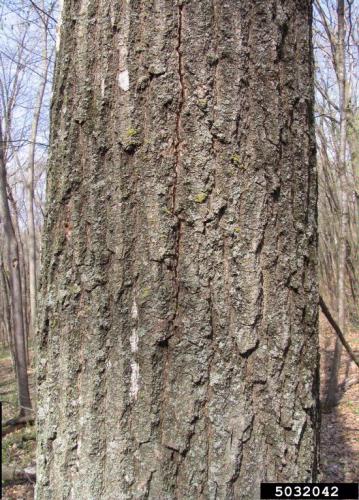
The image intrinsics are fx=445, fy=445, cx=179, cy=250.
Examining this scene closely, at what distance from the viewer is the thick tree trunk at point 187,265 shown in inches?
36.4

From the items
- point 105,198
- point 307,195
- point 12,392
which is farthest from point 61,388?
point 12,392

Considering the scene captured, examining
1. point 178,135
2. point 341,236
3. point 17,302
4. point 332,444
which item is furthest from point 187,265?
point 17,302

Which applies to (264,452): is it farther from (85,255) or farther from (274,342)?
(85,255)

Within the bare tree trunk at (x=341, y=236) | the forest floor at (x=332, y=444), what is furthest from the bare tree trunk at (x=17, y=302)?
the bare tree trunk at (x=341, y=236)

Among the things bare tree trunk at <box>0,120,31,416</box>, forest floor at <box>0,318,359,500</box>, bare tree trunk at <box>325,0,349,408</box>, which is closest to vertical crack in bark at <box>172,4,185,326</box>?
forest floor at <box>0,318,359,500</box>

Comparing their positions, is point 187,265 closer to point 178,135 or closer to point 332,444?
point 178,135

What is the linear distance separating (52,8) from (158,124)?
714 cm

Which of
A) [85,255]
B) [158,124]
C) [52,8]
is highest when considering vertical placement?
[52,8]

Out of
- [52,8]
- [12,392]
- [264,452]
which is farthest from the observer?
[12,392]

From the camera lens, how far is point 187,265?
943 mm

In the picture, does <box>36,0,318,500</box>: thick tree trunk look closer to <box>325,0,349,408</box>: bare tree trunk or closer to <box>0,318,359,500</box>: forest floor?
<box>0,318,359,500</box>: forest floor

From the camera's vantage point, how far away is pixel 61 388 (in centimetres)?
101

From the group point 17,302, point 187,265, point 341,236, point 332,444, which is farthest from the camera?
point 17,302

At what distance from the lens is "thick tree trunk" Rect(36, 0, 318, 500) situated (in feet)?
3.03
